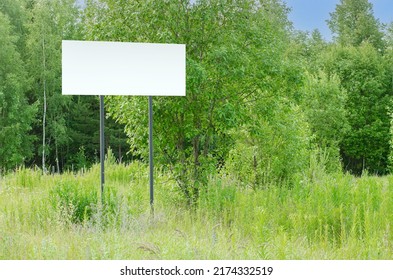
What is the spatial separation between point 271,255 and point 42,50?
30816mm

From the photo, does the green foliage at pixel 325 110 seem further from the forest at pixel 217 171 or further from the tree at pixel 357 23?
the forest at pixel 217 171

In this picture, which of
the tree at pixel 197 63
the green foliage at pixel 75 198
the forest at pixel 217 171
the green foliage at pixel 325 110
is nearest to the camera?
the forest at pixel 217 171

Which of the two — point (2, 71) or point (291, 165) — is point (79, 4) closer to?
point (2, 71)

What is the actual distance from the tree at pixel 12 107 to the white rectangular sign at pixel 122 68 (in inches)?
929

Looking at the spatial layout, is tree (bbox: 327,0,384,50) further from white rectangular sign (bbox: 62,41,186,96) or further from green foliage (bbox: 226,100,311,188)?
white rectangular sign (bbox: 62,41,186,96)

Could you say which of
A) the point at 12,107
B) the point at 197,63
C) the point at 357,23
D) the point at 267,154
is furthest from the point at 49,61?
the point at 197,63

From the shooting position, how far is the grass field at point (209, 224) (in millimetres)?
5906

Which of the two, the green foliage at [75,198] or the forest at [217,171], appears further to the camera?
the green foliage at [75,198]

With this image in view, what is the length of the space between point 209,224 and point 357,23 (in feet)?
123

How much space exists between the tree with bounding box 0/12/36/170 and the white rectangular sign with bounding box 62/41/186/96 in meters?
23.6

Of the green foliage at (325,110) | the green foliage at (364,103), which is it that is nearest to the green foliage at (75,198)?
the green foliage at (325,110)

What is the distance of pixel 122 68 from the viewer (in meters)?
8.65

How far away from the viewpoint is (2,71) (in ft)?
109

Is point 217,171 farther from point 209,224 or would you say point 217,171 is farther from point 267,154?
point 209,224
